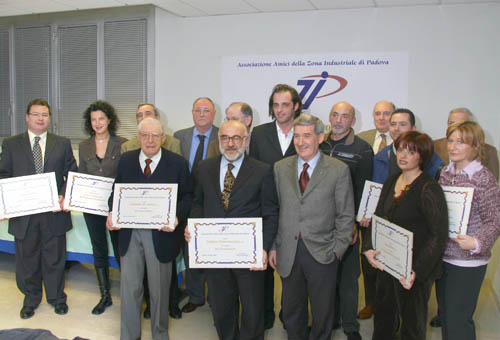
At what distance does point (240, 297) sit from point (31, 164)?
210cm

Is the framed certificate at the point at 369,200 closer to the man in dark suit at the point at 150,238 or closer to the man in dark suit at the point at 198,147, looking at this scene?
the man in dark suit at the point at 150,238

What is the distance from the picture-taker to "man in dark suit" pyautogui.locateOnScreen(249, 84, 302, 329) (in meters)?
3.12

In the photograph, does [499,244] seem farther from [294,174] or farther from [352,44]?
[294,174]

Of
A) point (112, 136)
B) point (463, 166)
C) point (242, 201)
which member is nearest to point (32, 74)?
point (112, 136)

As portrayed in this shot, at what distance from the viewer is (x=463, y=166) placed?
2.41 metres

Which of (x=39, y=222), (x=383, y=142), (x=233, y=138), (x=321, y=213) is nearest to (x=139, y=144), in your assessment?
(x=39, y=222)

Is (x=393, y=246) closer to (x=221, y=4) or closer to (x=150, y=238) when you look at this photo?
(x=150, y=238)

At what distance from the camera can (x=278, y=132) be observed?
3191 mm

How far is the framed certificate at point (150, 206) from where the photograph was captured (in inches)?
109

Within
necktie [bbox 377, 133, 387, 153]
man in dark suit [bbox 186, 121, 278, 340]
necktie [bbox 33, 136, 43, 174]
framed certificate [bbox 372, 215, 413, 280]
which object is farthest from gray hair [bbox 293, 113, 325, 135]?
necktie [bbox 33, 136, 43, 174]

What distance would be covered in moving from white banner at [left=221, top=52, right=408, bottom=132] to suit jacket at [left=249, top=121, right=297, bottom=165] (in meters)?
2.17

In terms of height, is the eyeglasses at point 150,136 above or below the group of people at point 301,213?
above

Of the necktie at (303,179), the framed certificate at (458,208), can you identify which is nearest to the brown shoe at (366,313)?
the framed certificate at (458,208)

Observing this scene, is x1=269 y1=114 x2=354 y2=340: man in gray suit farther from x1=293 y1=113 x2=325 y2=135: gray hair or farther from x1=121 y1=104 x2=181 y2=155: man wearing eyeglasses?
x1=121 y1=104 x2=181 y2=155: man wearing eyeglasses
